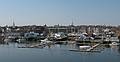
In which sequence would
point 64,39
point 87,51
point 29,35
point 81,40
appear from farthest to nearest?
point 29,35, point 64,39, point 81,40, point 87,51

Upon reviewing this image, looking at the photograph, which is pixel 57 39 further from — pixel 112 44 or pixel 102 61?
pixel 102 61

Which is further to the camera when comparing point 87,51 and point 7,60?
point 87,51

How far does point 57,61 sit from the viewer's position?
1364cm

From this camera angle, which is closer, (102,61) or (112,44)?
(102,61)

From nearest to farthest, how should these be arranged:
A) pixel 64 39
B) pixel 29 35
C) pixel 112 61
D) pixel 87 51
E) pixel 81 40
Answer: pixel 112 61 < pixel 87 51 < pixel 81 40 < pixel 64 39 < pixel 29 35

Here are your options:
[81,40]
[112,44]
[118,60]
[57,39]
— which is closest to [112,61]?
[118,60]

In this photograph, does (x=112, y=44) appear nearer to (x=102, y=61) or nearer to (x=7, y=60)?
(x=102, y=61)

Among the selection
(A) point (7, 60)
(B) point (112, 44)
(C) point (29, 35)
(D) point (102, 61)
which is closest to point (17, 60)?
(A) point (7, 60)

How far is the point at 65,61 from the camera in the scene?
1362 cm

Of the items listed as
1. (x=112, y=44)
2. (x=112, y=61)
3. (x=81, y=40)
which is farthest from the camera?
(x=81, y=40)

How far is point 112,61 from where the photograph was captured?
13.5 metres

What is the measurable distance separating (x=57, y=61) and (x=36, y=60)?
1119 millimetres

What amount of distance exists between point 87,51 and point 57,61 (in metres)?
4.87

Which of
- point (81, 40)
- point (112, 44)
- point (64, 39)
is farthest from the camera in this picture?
point (64, 39)
